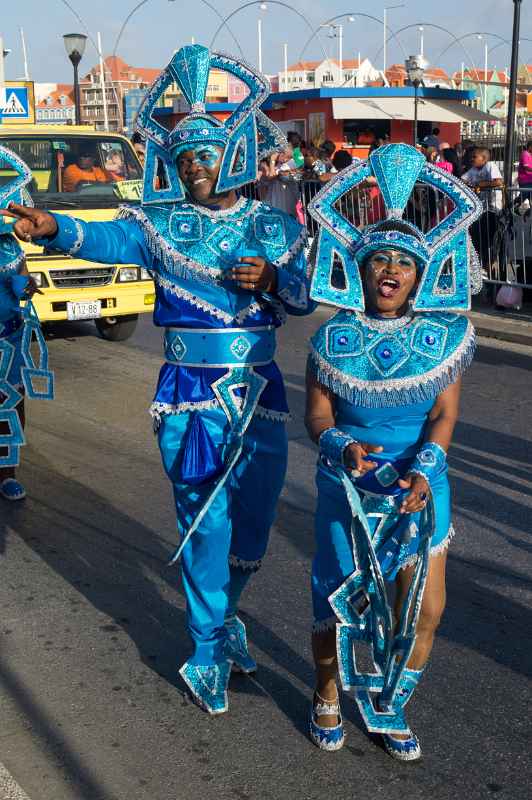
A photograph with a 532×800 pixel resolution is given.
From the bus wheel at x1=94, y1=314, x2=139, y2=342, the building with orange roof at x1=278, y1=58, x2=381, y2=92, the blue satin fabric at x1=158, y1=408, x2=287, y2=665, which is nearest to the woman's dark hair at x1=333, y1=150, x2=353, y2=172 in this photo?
the bus wheel at x1=94, y1=314, x2=139, y2=342

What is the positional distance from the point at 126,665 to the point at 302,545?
1.56 metres

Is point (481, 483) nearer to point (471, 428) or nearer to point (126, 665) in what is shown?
point (471, 428)

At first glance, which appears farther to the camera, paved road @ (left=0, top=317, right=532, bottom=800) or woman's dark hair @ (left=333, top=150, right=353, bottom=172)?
woman's dark hair @ (left=333, top=150, right=353, bottom=172)

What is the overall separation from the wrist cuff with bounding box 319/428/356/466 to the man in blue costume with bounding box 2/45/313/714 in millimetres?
529

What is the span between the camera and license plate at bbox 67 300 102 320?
34.1 feet

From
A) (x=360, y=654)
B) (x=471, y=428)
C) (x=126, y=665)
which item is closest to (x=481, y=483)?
(x=471, y=428)

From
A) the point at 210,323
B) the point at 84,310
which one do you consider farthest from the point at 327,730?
the point at 84,310

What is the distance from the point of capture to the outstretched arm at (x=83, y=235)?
3.73m

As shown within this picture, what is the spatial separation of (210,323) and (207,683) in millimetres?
1334

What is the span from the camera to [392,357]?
3414 millimetres

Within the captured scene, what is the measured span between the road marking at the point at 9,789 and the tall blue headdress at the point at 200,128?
211cm

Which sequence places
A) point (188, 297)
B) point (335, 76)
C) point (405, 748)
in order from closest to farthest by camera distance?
1. point (405, 748)
2. point (188, 297)
3. point (335, 76)

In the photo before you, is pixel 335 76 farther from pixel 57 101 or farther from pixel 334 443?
pixel 334 443

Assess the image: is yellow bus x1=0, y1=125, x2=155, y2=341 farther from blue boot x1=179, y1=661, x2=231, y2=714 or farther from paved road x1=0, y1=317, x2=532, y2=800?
blue boot x1=179, y1=661, x2=231, y2=714
